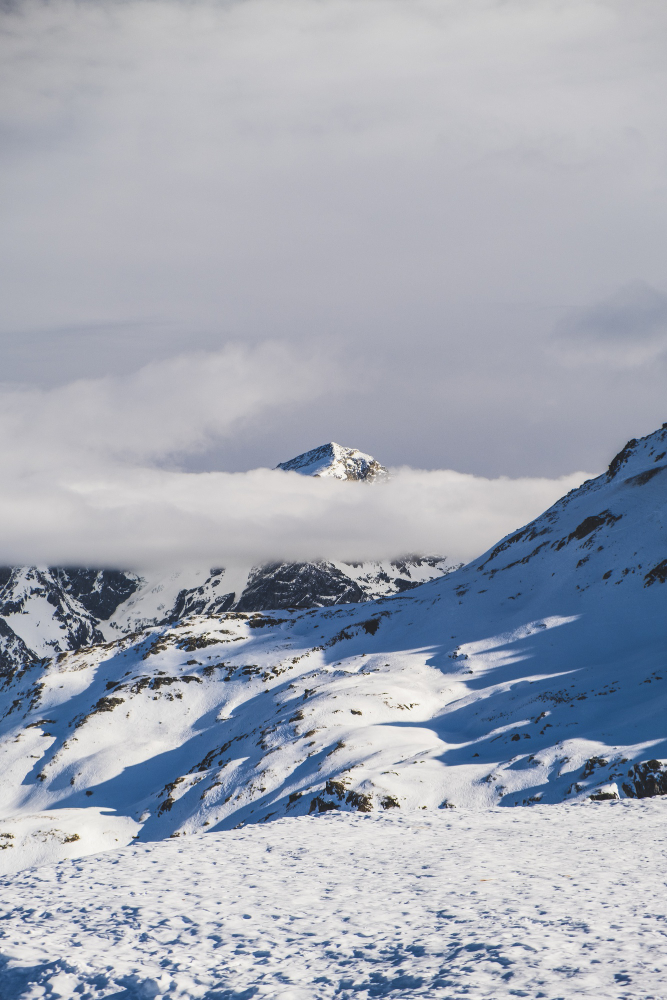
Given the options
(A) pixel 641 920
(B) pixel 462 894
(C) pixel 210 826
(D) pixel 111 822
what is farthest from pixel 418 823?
(D) pixel 111 822

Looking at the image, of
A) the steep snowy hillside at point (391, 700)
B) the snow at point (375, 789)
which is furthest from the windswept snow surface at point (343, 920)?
the steep snowy hillside at point (391, 700)

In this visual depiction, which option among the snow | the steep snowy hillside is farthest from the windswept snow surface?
the steep snowy hillside

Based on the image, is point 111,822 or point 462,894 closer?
point 462,894

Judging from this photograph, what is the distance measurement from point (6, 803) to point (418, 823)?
91.8 meters

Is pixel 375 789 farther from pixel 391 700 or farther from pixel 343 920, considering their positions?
pixel 343 920

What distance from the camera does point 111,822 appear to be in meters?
81.7

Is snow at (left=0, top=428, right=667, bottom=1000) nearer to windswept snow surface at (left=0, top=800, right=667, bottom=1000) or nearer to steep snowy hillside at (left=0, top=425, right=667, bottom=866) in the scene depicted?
windswept snow surface at (left=0, top=800, right=667, bottom=1000)

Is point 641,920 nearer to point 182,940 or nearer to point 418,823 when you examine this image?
point 182,940

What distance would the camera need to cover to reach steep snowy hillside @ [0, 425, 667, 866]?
165 feet

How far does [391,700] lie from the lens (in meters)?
78.4

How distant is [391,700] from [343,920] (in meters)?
67.0

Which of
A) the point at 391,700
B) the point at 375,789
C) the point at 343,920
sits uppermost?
the point at 343,920

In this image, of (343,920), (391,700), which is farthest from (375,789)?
(343,920)

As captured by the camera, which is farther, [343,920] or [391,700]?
[391,700]
